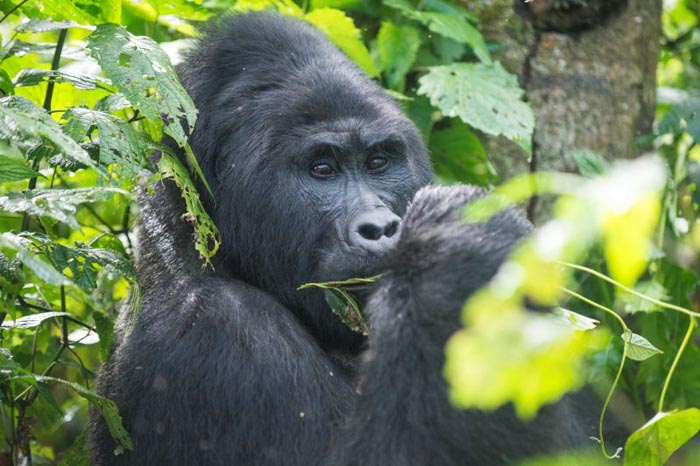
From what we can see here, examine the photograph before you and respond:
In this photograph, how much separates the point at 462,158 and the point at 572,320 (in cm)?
207

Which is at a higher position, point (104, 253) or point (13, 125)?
point (13, 125)

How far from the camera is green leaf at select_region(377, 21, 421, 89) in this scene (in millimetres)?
4832

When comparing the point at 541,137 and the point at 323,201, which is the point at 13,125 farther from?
the point at 541,137

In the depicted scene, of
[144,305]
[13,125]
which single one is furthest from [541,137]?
[13,125]

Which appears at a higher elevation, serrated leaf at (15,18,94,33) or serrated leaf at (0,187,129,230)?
serrated leaf at (15,18,94,33)

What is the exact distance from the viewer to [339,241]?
10.5ft

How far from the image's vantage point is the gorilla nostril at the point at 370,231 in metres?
3.09

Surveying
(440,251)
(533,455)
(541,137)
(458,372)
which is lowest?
(541,137)

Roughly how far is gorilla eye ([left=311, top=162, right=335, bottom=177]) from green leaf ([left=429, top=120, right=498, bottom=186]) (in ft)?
5.05

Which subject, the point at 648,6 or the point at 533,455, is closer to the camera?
the point at 533,455

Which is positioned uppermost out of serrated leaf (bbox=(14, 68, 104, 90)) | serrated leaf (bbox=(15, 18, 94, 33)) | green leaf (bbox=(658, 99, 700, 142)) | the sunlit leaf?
the sunlit leaf

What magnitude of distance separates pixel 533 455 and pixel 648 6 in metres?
3.82

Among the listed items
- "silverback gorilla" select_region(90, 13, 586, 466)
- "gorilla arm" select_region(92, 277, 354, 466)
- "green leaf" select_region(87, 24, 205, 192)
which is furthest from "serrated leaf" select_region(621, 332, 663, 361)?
"green leaf" select_region(87, 24, 205, 192)

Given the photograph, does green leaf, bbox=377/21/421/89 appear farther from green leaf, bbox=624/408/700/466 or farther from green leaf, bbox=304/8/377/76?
green leaf, bbox=624/408/700/466
